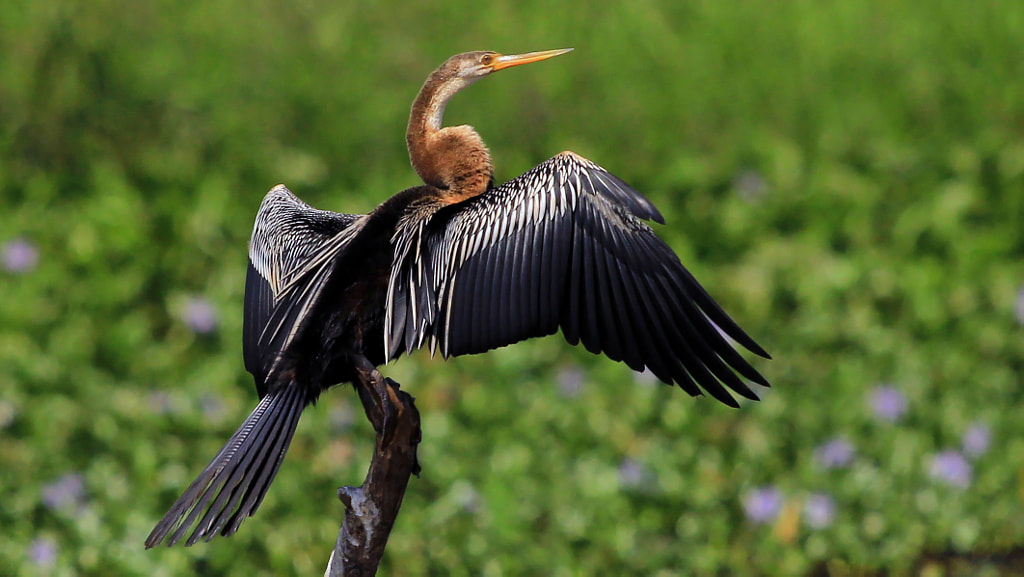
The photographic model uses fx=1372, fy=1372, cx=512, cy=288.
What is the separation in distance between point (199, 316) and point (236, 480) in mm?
2225

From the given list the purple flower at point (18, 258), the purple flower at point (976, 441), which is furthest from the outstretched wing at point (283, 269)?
the purple flower at point (976, 441)

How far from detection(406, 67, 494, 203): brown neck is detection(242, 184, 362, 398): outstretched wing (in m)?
0.20

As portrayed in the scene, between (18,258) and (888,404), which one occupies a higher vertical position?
(18,258)

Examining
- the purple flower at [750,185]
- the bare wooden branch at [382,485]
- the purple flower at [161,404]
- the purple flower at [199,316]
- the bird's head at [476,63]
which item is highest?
the bird's head at [476,63]

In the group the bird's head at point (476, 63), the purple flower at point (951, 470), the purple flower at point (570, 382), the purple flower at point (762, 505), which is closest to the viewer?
the bird's head at point (476, 63)

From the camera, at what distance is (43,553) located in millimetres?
3783

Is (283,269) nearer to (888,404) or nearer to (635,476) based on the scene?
(635,476)

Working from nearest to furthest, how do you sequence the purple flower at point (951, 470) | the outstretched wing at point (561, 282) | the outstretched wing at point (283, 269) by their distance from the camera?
the outstretched wing at point (561, 282) < the outstretched wing at point (283, 269) < the purple flower at point (951, 470)

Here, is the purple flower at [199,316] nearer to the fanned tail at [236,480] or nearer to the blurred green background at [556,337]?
the blurred green background at [556,337]

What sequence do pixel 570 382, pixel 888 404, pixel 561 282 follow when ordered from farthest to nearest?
1. pixel 570 382
2. pixel 888 404
3. pixel 561 282

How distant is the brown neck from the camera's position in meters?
2.99

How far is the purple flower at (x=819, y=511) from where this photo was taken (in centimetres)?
412

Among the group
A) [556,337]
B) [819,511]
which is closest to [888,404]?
[819,511]

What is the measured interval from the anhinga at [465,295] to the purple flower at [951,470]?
1.82m
